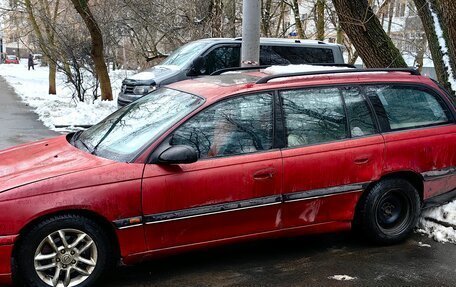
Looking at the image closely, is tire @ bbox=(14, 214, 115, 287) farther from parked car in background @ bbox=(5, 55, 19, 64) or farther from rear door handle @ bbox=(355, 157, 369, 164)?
parked car in background @ bbox=(5, 55, 19, 64)

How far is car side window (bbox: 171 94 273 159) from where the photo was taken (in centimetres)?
397

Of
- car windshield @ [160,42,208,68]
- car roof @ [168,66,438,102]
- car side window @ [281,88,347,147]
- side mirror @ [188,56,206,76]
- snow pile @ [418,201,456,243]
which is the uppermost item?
car windshield @ [160,42,208,68]

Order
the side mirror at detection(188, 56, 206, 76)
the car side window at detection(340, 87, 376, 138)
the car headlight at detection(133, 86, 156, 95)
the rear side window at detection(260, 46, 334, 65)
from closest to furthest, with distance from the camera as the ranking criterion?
the car side window at detection(340, 87, 376, 138) < the car headlight at detection(133, 86, 156, 95) < the side mirror at detection(188, 56, 206, 76) < the rear side window at detection(260, 46, 334, 65)

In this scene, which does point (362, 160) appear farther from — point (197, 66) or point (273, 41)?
point (273, 41)

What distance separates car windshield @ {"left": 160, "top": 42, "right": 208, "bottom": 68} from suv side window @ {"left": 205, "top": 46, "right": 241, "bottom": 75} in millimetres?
262

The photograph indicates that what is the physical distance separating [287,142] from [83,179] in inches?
67.5

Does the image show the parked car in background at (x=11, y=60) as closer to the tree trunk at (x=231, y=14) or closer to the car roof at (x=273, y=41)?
the tree trunk at (x=231, y=14)

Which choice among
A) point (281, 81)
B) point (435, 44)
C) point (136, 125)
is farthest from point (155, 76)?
point (281, 81)

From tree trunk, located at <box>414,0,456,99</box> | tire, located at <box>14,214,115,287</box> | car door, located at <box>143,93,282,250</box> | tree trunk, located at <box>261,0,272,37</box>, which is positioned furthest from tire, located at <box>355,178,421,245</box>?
tree trunk, located at <box>261,0,272,37</box>

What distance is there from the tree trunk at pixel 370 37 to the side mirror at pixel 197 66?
10.2 ft

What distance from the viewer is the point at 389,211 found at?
188 inches

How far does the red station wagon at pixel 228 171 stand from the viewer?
3518mm

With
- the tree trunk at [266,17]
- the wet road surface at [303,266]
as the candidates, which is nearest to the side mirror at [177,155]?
the wet road surface at [303,266]

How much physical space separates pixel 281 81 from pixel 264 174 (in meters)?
0.90
